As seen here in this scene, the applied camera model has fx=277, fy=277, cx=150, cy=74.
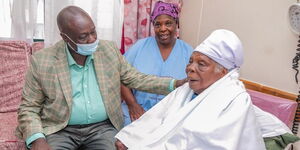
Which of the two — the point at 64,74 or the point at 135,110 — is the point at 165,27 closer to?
the point at 135,110

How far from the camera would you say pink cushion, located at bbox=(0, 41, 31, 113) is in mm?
2113

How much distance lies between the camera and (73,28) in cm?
152

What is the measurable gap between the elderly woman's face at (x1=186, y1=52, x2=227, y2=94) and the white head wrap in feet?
0.10

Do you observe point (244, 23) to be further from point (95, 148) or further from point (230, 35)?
point (95, 148)

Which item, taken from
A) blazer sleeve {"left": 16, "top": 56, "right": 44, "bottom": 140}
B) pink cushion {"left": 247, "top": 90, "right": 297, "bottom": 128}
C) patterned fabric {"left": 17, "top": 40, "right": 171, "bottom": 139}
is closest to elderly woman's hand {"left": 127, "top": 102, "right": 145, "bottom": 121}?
patterned fabric {"left": 17, "top": 40, "right": 171, "bottom": 139}

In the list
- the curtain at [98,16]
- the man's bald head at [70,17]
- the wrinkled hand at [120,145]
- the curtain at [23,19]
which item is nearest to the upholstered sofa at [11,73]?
the curtain at [23,19]

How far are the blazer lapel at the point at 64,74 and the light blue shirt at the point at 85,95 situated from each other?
28 mm

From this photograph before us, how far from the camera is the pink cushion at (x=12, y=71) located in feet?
6.93

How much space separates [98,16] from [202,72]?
56.7 inches

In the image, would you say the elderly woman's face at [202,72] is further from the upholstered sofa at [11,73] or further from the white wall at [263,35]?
the upholstered sofa at [11,73]

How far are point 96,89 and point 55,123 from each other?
1.00 feet

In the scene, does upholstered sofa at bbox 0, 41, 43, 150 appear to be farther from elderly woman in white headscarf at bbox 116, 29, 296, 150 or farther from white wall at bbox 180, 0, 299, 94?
white wall at bbox 180, 0, 299, 94

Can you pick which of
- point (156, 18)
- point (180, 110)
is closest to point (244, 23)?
point (156, 18)

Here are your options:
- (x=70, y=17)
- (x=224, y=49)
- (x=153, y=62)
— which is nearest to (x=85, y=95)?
(x=70, y=17)
